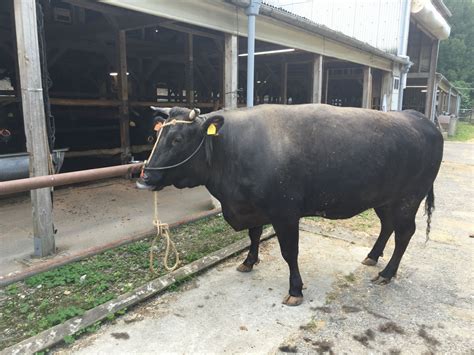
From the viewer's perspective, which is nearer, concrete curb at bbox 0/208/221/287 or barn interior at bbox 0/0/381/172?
Answer: concrete curb at bbox 0/208/221/287

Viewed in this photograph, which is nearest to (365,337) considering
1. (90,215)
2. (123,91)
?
(90,215)

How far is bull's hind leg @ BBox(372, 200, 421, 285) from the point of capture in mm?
3594

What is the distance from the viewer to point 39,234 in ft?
12.9

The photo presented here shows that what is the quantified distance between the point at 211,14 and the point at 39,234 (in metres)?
3.57

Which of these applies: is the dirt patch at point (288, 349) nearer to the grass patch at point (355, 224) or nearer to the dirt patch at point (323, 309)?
the dirt patch at point (323, 309)

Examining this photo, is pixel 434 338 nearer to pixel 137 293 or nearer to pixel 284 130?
pixel 284 130

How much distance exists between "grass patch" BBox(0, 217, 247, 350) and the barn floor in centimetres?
44

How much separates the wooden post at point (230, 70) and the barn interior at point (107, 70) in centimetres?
111

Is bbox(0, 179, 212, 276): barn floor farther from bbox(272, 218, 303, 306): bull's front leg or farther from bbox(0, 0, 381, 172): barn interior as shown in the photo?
bbox(272, 218, 303, 306): bull's front leg

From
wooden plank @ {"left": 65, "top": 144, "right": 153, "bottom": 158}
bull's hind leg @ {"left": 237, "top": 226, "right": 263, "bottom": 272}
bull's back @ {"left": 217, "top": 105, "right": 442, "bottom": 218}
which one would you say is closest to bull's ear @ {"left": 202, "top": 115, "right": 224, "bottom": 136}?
bull's back @ {"left": 217, "top": 105, "right": 442, "bottom": 218}

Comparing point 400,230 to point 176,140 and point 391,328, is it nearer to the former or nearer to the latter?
point 391,328

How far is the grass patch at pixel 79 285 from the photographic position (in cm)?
280

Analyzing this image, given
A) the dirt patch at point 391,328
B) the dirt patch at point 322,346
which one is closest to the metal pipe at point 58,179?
the dirt patch at point 322,346

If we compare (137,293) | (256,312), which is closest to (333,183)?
(256,312)
